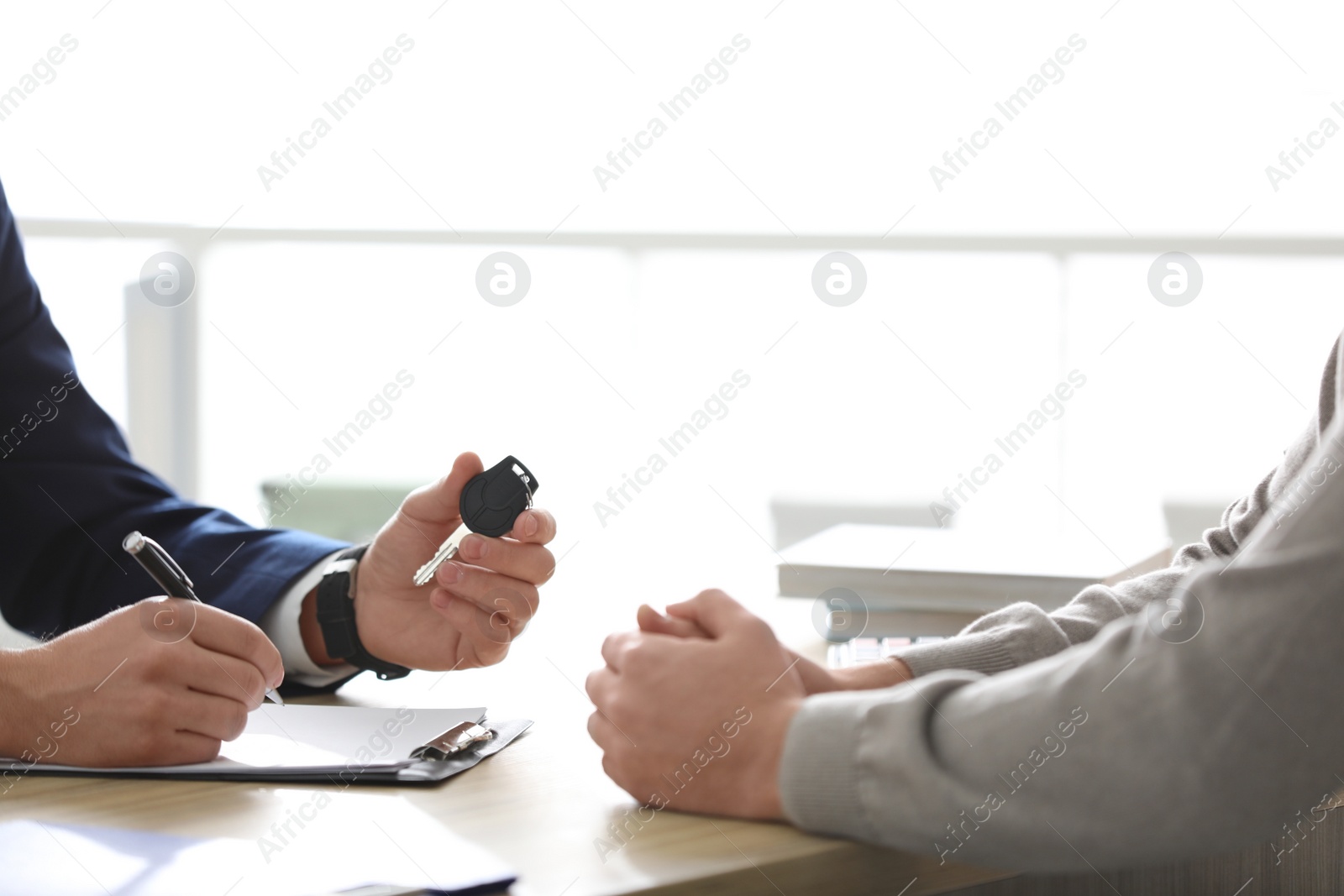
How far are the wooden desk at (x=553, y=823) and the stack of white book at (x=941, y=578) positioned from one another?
1.43 feet

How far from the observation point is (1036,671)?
0.69m

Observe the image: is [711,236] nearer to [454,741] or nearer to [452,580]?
[452,580]

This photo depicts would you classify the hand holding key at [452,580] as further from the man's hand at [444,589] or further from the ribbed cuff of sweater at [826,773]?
the ribbed cuff of sweater at [826,773]

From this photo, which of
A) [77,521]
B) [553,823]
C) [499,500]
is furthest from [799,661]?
[77,521]

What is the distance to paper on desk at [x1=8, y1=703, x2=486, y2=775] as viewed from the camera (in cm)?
81

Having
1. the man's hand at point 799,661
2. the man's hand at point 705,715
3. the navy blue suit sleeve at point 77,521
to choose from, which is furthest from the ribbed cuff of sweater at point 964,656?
the navy blue suit sleeve at point 77,521

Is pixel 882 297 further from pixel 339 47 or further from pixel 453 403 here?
pixel 339 47

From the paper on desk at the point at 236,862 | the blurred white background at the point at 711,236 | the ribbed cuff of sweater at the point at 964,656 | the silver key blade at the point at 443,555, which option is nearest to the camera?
the paper on desk at the point at 236,862

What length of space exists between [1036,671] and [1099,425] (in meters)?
3.06

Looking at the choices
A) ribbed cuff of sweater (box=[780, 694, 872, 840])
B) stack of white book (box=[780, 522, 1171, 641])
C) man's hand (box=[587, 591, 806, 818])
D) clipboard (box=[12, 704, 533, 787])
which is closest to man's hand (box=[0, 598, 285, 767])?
clipboard (box=[12, 704, 533, 787])

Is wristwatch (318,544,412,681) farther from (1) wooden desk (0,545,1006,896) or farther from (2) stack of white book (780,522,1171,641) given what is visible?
(2) stack of white book (780,522,1171,641)

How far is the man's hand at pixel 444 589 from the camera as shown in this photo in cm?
105

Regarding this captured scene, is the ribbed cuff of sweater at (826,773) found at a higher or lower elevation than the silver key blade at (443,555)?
higher

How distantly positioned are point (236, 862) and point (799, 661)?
37 centimetres
